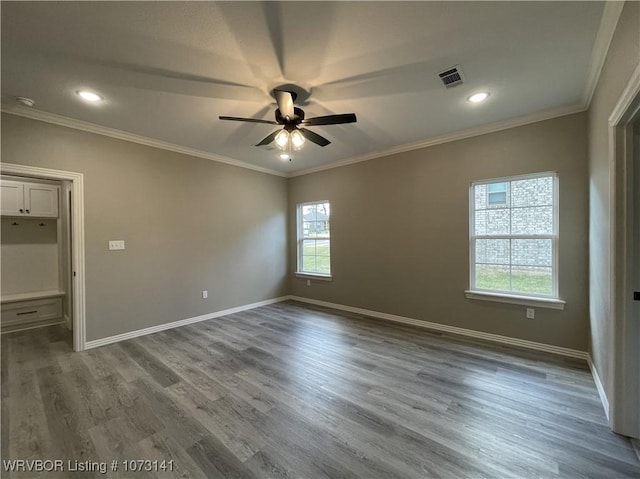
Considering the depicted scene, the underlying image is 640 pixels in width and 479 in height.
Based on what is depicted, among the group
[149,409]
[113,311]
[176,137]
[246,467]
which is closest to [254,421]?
[246,467]

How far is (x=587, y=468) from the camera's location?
1504mm

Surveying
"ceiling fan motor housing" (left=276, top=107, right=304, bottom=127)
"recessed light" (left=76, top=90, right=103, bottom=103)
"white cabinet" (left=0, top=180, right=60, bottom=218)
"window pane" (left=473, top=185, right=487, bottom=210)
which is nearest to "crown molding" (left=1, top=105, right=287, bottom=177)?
"recessed light" (left=76, top=90, right=103, bottom=103)

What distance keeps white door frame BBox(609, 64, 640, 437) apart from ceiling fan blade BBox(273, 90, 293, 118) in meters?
2.31

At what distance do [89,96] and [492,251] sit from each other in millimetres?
4890

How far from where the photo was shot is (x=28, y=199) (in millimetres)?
3949

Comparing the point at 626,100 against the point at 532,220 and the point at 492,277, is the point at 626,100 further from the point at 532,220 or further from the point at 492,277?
the point at 492,277

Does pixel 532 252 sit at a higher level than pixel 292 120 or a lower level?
lower

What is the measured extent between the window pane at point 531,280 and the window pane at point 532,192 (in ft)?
2.62

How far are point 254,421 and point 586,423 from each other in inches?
95.0

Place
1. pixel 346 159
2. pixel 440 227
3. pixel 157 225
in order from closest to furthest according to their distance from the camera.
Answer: pixel 440 227
pixel 157 225
pixel 346 159

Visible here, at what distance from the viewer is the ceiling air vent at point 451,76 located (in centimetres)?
220

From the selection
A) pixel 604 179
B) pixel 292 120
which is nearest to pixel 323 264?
pixel 292 120

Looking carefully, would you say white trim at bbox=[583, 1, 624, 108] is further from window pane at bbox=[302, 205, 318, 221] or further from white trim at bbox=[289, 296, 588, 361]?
window pane at bbox=[302, 205, 318, 221]

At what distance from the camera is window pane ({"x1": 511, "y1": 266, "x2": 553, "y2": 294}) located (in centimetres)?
303
